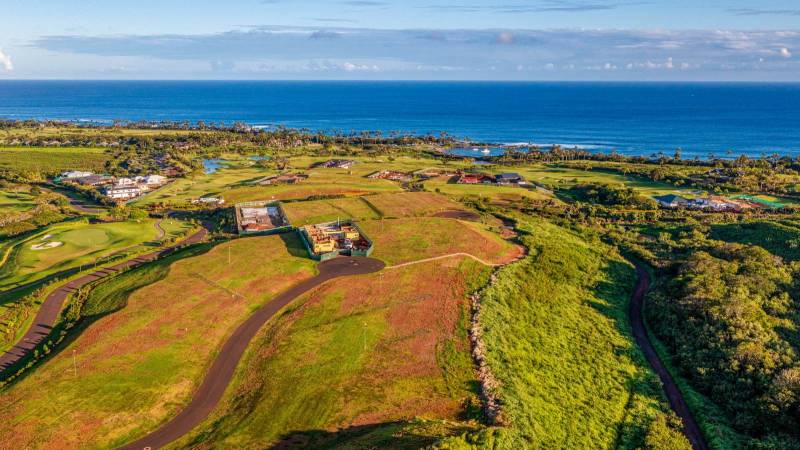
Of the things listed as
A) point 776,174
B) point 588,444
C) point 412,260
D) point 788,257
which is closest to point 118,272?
point 412,260

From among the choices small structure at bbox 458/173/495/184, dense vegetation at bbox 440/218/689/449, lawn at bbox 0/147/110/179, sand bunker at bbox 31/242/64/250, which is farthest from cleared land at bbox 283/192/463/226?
lawn at bbox 0/147/110/179

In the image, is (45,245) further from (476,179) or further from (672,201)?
(672,201)

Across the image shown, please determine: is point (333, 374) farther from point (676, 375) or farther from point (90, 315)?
point (676, 375)

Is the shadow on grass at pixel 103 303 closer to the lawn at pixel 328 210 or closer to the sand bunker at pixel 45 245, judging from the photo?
the lawn at pixel 328 210

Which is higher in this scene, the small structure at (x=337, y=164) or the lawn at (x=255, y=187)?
the small structure at (x=337, y=164)

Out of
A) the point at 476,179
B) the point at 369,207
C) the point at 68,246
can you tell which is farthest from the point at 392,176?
the point at 68,246

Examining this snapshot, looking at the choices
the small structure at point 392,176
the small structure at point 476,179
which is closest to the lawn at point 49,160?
the small structure at point 392,176

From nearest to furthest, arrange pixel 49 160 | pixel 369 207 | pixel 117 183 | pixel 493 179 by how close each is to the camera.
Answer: pixel 369 207, pixel 117 183, pixel 493 179, pixel 49 160
